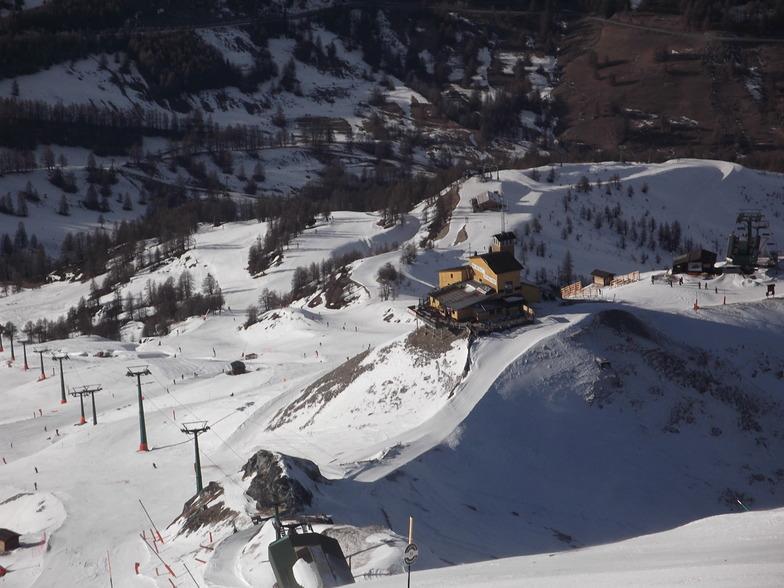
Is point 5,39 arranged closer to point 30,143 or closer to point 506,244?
point 30,143

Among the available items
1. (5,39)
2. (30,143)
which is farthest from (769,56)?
(5,39)

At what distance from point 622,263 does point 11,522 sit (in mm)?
59319

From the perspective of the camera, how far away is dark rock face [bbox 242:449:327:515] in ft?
85.8

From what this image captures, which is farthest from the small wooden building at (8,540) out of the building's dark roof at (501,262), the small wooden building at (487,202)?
the small wooden building at (487,202)

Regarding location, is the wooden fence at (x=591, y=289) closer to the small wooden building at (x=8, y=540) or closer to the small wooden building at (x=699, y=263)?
the small wooden building at (x=699, y=263)

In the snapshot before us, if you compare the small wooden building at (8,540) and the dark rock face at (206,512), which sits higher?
the dark rock face at (206,512)

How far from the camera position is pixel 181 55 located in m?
182

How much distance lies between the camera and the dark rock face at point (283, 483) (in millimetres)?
26156

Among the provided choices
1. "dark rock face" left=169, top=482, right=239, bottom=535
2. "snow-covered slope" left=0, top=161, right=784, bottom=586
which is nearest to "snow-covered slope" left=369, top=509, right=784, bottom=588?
"snow-covered slope" left=0, top=161, right=784, bottom=586

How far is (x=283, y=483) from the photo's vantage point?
26625 millimetres

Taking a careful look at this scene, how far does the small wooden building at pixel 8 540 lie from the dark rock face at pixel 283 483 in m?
10.4

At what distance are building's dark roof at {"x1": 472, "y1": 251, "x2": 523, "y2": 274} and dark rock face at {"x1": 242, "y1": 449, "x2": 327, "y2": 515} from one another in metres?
16.7

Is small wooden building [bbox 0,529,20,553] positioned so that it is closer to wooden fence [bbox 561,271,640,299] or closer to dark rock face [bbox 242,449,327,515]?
dark rock face [bbox 242,449,327,515]

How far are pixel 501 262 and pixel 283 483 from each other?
63.6 feet
